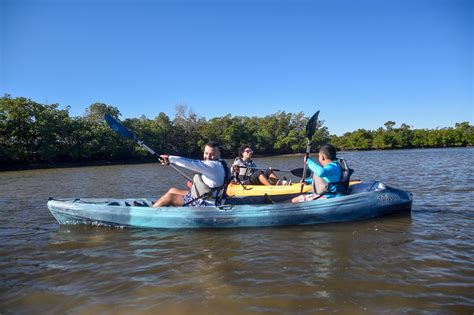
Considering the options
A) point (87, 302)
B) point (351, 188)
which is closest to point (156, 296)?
point (87, 302)

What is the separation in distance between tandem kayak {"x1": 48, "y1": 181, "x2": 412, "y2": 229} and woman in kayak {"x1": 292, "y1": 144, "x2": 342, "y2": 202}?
0.62 ft

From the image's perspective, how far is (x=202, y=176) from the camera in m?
5.84

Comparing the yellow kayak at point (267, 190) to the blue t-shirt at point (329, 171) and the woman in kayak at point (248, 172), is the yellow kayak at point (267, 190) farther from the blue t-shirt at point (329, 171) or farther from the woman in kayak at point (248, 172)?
the blue t-shirt at point (329, 171)

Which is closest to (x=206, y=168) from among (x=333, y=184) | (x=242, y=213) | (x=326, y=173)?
(x=242, y=213)

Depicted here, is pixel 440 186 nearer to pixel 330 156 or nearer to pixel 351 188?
pixel 351 188

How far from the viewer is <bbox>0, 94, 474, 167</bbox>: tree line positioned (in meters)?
32.7

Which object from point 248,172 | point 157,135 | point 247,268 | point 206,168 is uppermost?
point 157,135

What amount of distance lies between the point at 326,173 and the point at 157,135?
42.3m

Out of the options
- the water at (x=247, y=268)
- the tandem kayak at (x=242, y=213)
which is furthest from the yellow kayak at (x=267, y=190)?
the water at (x=247, y=268)

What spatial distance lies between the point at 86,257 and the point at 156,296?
6.06ft

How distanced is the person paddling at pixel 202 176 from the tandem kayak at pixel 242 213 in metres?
0.24

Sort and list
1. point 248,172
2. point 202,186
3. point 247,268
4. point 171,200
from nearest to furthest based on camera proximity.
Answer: point 247,268 → point 202,186 → point 171,200 → point 248,172

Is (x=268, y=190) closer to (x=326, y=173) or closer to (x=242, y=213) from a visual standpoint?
(x=242, y=213)

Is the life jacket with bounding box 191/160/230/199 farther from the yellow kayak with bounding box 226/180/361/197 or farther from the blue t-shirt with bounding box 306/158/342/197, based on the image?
the yellow kayak with bounding box 226/180/361/197
